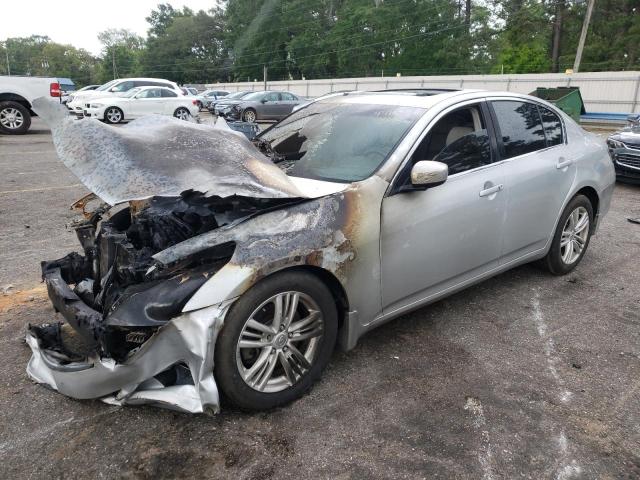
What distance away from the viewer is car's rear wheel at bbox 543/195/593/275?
14.6 ft

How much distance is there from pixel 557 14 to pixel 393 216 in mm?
51966

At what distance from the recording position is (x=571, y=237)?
4645 mm

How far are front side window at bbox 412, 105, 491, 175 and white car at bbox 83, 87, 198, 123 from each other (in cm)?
1494

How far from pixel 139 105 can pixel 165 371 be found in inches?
687

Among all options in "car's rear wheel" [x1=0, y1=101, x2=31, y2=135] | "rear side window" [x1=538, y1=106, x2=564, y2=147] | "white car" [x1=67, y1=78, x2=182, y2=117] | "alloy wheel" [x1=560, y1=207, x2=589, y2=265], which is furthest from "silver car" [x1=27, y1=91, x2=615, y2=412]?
"white car" [x1=67, y1=78, x2=182, y2=117]

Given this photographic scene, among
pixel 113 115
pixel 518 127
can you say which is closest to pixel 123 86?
pixel 113 115

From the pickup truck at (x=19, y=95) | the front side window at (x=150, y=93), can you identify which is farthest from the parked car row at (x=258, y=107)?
the pickup truck at (x=19, y=95)

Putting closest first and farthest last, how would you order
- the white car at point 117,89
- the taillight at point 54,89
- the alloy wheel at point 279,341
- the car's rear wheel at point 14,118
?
the alloy wheel at point 279,341 < the taillight at point 54,89 < the car's rear wheel at point 14,118 < the white car at point 117,89

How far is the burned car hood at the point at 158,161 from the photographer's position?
8.43 ft

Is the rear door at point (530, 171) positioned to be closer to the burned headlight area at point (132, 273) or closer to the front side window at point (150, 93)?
the burned headlight area at point (132, 273)

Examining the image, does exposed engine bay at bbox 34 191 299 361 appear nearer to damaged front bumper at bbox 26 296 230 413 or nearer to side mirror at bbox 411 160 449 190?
damaged front bumper at bbox 26 296 230 413

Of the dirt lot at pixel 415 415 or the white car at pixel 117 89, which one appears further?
the white car at pixel 117 89

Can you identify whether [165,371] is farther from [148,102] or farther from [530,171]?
[148,102]

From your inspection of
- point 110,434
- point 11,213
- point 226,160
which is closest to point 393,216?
point 226,160
